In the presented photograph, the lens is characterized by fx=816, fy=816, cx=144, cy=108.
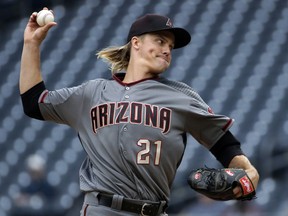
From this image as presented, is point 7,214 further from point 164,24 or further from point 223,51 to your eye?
point 164,24

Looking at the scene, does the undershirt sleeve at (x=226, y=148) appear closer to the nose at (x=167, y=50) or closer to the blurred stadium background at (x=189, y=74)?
the nose at (x=167, y=50)

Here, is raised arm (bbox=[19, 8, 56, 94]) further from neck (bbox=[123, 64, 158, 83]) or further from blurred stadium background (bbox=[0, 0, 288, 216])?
blurred stadium background (bbox=[0, 0, 288, 216])

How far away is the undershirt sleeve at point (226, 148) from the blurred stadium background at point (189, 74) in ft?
10.0

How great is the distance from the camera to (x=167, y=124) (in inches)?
124

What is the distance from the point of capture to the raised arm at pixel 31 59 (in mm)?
3301

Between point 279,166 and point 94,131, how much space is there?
3.90 metres

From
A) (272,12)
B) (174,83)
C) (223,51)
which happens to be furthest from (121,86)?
(272,12)

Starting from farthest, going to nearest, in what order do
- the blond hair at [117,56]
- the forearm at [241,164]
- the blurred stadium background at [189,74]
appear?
1. the blurred stadium background at [189,74]
2. the blond hair at [117,56]
3. the forearm at [241,164]

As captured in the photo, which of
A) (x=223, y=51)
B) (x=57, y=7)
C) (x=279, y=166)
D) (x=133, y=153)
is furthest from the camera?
(x=57, y=7)

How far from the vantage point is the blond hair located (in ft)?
11.1

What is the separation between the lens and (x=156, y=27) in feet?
10.6

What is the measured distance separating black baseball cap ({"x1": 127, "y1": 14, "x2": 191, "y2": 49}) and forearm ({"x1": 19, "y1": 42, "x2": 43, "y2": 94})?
39 cm

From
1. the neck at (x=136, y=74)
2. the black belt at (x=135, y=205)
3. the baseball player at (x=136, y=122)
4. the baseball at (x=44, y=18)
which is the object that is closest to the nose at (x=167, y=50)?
the baseball player at (x=136, y=122)

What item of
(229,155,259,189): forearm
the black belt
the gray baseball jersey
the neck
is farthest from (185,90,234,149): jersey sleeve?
the black belt
